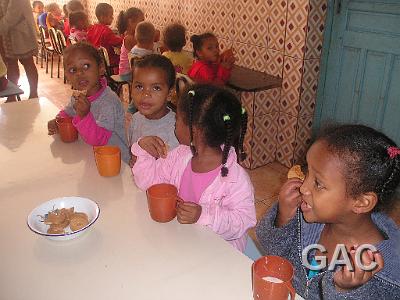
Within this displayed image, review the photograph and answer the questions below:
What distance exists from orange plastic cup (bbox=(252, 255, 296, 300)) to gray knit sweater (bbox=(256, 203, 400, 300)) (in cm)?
18

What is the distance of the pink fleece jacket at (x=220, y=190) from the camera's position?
1.37 m

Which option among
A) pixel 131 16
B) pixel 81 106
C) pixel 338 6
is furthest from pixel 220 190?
pixel 131 16

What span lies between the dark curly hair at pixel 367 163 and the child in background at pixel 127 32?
3.60 meters

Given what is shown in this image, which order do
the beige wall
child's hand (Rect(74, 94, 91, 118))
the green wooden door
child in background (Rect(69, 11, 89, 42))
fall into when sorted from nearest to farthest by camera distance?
1. child's hand (Rect(74, 94, 91, 118))
2. the green wooden door
3. the beige wall
4. child in background (Rect(69, 11, 89, 42))

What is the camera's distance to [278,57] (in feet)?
11.2

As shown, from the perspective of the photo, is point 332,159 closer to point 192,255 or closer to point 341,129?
point 341,129

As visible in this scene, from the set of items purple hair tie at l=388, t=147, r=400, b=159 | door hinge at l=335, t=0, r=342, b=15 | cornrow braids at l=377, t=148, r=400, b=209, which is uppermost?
door hinge at l=335, t=0, r=342, b=15

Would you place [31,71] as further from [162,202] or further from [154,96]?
[162,202]

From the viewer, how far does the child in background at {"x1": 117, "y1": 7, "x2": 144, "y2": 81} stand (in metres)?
4.59

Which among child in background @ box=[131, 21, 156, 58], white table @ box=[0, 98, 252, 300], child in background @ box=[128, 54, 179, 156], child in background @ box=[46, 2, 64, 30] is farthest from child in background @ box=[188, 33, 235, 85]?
child in background @ box=[46, 2, 64, 30]

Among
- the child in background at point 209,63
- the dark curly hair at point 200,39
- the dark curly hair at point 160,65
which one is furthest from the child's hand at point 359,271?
the dark curly hair at point 200,39

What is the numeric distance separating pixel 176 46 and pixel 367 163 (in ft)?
10.5

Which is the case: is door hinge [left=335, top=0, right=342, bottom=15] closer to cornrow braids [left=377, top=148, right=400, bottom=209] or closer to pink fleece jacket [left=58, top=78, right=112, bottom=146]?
pink fleece jacket [left=58, top=78, right=112, bottom=146]

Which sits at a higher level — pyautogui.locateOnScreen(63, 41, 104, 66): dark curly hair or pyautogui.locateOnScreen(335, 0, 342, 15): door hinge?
pyautogui.locateOnScreen(335, 0, 342, 15): door hinge
